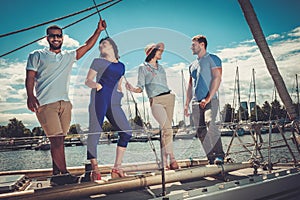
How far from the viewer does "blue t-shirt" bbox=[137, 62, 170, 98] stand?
7.88 ft

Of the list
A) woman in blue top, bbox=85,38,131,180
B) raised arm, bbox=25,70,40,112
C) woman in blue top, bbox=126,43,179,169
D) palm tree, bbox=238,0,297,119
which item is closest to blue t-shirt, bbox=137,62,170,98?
woman in blue top, bbox=126,43,179,169

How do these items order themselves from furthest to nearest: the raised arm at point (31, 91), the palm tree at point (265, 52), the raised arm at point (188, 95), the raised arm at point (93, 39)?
the palm tree at point (265, 52) → the raised arm at point (188, 95) → the raised arm at point (93, 39) → the raised arm at point (31, 91)

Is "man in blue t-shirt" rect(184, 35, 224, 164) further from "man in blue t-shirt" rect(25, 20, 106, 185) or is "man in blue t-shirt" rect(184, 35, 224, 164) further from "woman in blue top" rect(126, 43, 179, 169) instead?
"man in blue t-shirt" rect(25, 20, 106, 185)

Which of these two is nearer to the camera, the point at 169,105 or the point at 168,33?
the point at 169,105

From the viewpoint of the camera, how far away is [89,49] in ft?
7.45

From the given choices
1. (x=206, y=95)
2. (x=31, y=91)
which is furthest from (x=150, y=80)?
(x=31, y=91)

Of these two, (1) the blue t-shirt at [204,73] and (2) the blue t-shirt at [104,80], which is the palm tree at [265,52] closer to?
(1) the blue t-shirt at [204,73]

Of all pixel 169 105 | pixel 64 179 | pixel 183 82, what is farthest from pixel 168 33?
pixel 64 179

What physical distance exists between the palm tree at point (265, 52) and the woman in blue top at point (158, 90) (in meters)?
1.11

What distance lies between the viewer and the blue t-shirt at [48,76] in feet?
6.63

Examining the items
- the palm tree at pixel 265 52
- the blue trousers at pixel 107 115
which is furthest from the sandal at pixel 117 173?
the palm tree at pixel 265 52

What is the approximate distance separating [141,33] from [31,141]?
5.37 ft

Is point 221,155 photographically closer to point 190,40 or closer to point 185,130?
point 185,130

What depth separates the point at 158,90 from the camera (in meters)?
2.42
